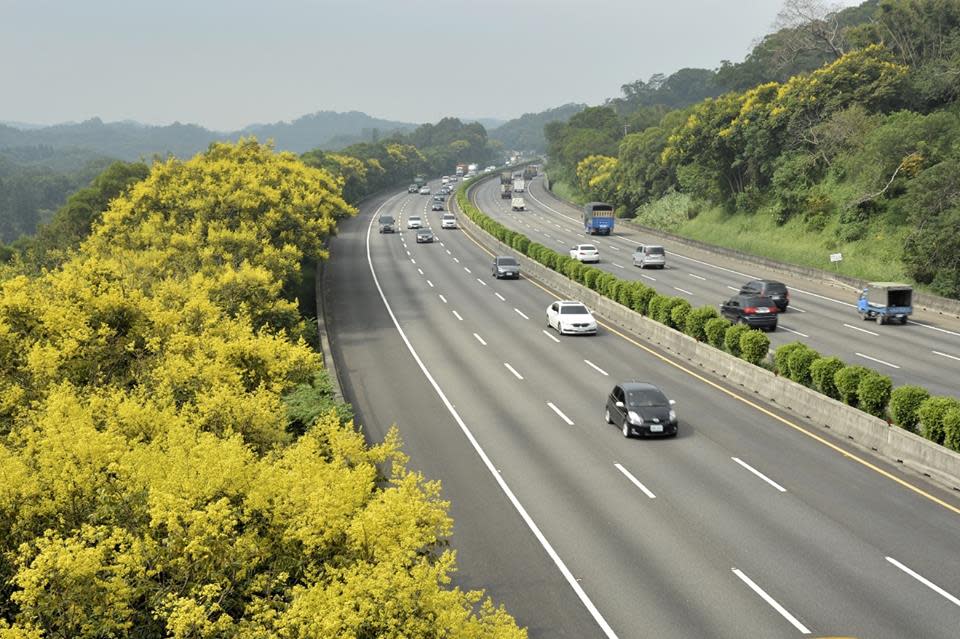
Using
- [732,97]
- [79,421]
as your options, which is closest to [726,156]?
[732,97]

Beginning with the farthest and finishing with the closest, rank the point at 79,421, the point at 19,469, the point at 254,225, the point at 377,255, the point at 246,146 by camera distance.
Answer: the point at 377,255 < the point at 246,146 < the point at 254,225 < the point at 79,421 < the point at 19,469

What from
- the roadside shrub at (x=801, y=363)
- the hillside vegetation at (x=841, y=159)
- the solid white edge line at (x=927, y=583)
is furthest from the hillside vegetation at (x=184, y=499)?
the hillside vegetation at (x=841, y=159)

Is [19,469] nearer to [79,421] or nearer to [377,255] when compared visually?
[79,421]

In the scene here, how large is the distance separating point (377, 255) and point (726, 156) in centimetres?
3568

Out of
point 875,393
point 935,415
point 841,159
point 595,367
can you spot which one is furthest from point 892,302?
point 841,159

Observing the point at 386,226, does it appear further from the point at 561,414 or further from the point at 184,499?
the point at 184,499

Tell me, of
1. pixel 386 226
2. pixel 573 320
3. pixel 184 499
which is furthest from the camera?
pixel 386 226

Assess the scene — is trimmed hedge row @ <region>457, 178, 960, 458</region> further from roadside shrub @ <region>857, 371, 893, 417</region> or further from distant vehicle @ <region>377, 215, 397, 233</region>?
distant vehicle @ <region>377, 215, 397, 233</region>

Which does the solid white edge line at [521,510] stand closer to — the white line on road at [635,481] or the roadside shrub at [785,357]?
the white line on road at [635,481]

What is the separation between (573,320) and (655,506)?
2073cm

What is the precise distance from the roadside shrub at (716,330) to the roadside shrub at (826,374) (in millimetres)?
6899

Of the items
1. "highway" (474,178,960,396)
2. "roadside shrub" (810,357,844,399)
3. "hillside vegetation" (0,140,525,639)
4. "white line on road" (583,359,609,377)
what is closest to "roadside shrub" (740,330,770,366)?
"roadside shrub" (810,357,844,399)

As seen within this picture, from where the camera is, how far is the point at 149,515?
12492 millimetres

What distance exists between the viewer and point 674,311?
123 ft
